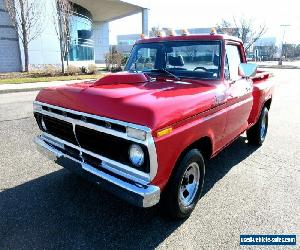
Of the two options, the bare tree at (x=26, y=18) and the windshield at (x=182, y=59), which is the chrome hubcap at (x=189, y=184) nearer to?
the windshield at (x=182, y=59)

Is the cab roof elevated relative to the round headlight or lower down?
elevated

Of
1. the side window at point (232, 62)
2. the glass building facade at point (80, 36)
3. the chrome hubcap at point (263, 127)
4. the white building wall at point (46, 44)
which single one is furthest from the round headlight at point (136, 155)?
the glass building facade at point (80, 36)

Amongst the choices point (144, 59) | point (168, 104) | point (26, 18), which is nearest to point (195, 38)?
point (144, 59)

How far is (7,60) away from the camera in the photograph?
83.4 ft

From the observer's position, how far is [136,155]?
9.12 ft

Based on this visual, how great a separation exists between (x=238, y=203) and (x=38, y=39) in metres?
28.0

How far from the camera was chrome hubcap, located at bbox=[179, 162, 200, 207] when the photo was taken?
3428 mm

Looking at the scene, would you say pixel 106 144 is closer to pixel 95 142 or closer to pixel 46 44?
pixel 95 142

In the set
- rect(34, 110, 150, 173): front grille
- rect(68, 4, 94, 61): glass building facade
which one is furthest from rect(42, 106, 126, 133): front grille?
rect(68, 4, 94, 61): glass building facade

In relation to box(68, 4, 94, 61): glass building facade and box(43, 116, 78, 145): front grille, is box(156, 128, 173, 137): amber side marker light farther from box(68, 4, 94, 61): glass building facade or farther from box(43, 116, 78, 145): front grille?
box(68, 4, 94, 61): glass building facade

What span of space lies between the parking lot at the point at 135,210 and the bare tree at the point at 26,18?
22806 millimetres

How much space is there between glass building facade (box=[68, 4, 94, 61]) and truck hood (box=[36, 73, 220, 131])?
32.6 m

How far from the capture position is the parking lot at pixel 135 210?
3.08 metres

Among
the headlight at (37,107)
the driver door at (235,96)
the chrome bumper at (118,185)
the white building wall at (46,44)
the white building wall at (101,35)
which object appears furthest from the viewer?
the white building wall at (101,35)
